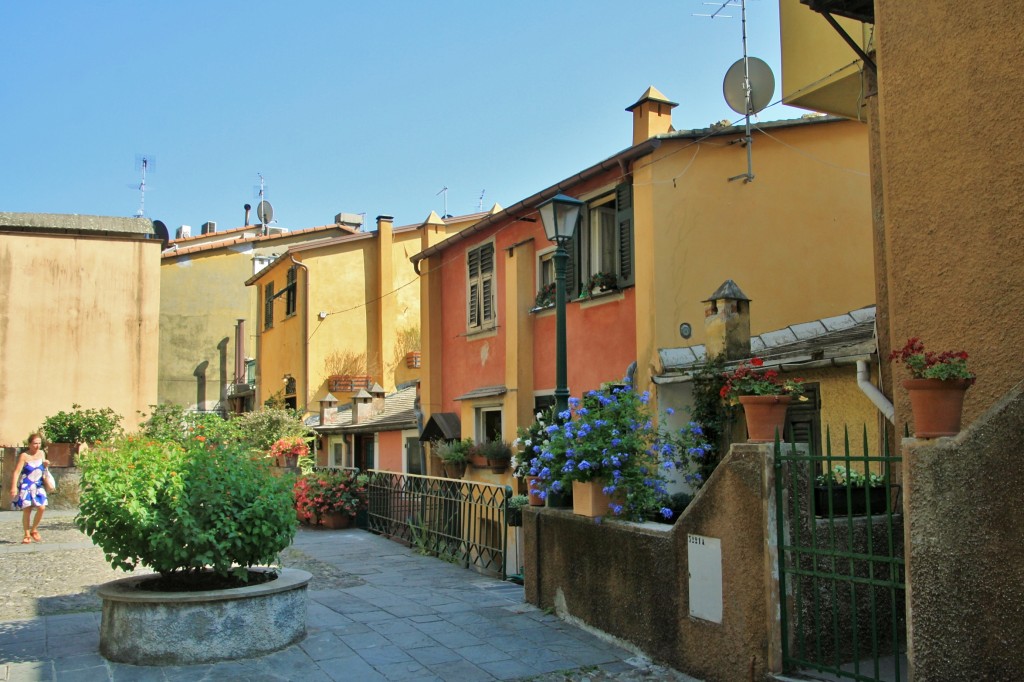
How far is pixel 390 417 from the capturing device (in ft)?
67.1

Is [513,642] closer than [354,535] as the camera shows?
Yes

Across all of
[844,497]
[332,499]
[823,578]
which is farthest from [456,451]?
[823,578]

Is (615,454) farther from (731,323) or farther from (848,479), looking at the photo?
(731,323)

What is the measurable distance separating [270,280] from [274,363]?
269 centimetres

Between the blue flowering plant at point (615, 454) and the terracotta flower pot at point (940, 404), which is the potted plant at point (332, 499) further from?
the terracotta flower pot at point (940, 404)

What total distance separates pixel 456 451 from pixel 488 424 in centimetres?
77

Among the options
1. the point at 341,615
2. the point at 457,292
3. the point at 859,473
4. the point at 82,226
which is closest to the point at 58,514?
the point at 82,226

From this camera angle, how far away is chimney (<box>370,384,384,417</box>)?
844 inches

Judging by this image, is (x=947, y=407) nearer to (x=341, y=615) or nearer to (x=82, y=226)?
(x=341, y=615)

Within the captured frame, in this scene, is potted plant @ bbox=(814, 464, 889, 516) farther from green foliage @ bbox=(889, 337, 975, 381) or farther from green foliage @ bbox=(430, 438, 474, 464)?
green foliage @ bbox=(430, 438, 474, 464)

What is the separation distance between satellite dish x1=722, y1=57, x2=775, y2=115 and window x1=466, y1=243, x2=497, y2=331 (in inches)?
225

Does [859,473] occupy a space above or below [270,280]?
below

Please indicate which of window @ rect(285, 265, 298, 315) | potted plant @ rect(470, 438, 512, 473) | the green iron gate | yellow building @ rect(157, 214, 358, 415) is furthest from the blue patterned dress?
yellow building @ rect(157, 214, 358, 415)

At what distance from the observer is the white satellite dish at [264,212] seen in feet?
111
